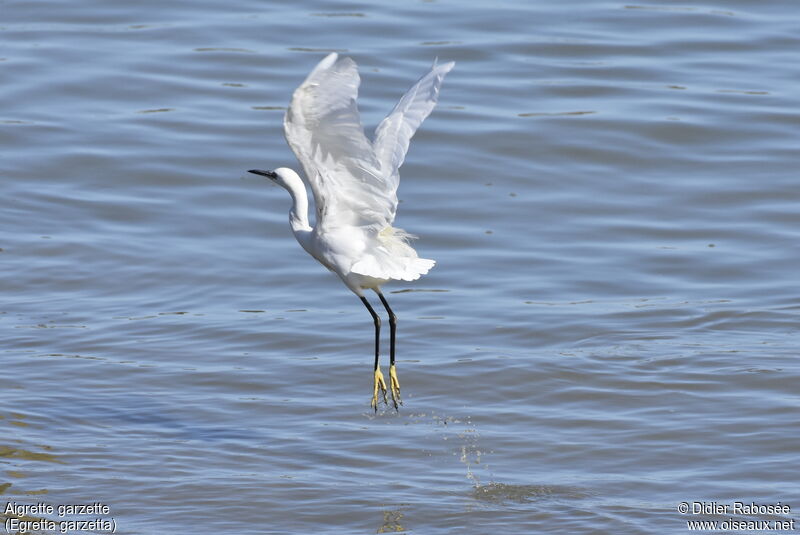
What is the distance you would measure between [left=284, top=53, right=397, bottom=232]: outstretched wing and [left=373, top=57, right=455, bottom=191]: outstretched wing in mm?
234

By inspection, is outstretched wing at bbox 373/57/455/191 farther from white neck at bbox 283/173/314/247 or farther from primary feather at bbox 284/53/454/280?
white neck at bbox 283/173/314/247

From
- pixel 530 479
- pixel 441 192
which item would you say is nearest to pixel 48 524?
pixel 530 479

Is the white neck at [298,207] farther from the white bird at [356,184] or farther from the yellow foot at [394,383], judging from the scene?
the yellow foot at [394,383]

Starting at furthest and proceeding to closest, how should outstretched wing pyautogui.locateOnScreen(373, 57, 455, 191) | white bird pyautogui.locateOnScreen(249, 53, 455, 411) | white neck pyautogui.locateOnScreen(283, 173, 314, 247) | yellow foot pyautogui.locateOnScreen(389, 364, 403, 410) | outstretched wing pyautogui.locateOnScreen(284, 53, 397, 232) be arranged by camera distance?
yellow foot pyautogui.locateOnScreen(389, 364, 403, 410)
white neck pyautogui.locateOnScreen(283, 173, 314, 247)
outstretched wing pyautogui.locateOnScreen(373, 57, 455, 191)
white bird pyautogui.locateOnScreen(249, 53, 455, 411)
outstretched wing pyautogui.locateOnScreen(284, 53, 397, 232)

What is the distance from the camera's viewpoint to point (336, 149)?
684 centimetres

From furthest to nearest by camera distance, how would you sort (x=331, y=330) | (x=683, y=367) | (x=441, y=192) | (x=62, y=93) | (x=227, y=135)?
(x=62, y=93)
(x=227, y=135)
(x=441, y=192)
(x=331, y=330)
(x=683, y=367)

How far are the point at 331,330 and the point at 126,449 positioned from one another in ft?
7.95

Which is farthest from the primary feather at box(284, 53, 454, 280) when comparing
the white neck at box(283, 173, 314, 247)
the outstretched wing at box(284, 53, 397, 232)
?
Answer: the white neck at box(283, 173, 314, 247)

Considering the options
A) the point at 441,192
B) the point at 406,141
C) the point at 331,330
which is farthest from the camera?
the point at 441,192

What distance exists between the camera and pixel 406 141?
7.79 m

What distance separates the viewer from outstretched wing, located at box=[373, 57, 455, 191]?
7.66 meters

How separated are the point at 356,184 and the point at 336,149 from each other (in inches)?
18.8

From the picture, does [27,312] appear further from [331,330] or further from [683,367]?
[683,367]

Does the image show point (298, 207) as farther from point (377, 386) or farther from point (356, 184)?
point (377, 386)
